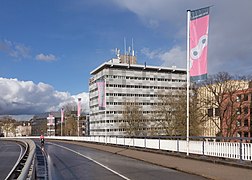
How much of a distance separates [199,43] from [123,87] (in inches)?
4582

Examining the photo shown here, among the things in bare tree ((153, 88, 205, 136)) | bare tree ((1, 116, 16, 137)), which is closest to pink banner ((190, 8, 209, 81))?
bare tree ((153, 88, 205, 136))

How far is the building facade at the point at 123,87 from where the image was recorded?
432 feet

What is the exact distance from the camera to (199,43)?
20.4 metres

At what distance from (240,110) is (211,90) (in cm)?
966

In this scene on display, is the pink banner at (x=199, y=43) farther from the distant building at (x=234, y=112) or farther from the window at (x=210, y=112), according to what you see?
the window at (x=210, y=112)

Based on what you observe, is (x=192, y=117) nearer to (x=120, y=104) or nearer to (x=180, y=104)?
(x=180, y=104)

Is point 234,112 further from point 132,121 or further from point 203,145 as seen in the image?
point 203,145

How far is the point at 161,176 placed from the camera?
13867mm

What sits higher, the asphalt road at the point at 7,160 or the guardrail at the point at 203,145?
the guardrail at the point at 203,145

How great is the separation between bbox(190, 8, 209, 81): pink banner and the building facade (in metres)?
104

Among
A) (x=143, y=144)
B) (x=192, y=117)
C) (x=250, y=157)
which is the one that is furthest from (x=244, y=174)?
(x=192, y=117)

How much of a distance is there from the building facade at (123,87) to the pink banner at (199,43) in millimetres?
104409

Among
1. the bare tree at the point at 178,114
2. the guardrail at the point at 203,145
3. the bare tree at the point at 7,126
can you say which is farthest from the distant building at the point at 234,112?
the bare tree at the point at 7,126

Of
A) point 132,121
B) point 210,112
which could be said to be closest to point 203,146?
point 210,112
